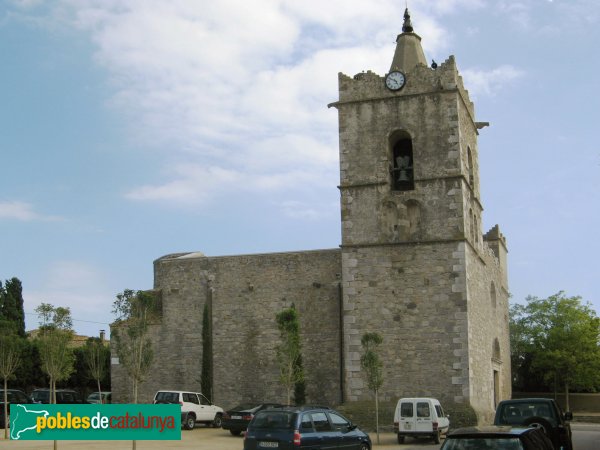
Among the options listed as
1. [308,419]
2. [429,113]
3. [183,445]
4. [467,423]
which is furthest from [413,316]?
[308,419]

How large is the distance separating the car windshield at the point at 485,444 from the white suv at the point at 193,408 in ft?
62.9

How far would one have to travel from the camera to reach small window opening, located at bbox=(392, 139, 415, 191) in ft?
98.5

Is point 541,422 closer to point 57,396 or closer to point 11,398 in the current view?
point 11,398

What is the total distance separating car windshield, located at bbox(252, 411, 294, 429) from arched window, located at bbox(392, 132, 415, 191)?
14586mm

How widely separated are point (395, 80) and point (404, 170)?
11.2 ft

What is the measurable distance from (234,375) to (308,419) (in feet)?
51.0

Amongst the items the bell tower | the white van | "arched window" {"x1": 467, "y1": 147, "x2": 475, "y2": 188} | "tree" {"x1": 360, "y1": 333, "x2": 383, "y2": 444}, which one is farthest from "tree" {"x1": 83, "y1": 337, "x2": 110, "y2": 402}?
Answer: "arched window" {"x1": 467, "y1": 147, "x2": 475, "y2": 188}

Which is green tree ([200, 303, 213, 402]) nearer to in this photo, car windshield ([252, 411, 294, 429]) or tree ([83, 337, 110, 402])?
tree ([83, 337, 110, 402])

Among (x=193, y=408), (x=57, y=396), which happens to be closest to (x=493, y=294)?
(x=193, y=408)

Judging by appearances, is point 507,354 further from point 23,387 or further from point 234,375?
point 23,387

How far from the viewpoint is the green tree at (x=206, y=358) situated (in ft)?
106

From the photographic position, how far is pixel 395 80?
2998cm

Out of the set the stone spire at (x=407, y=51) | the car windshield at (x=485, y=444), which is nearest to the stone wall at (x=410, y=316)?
the stone spire at (x=407, y=51)

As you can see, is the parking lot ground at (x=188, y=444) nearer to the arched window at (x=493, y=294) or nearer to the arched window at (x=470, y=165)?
the arched window at (x=493, y=294)
